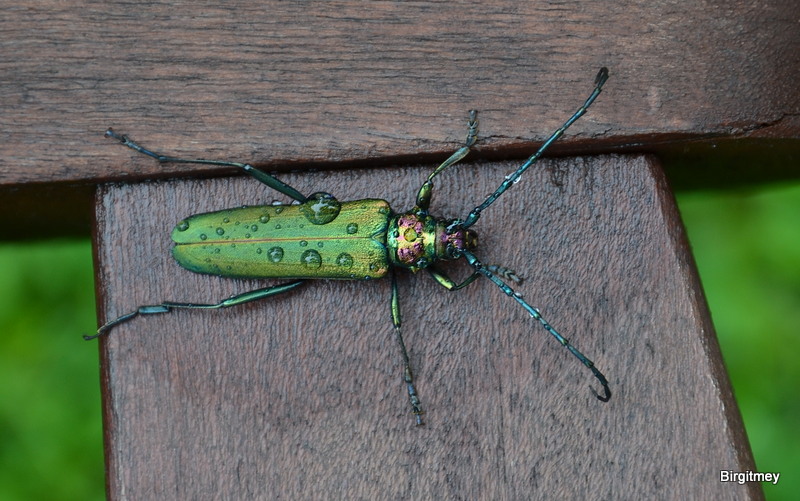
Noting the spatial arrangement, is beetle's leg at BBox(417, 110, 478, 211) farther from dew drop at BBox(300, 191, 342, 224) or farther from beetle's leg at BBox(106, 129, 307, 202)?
beetle's leg at BBox(106, 129, 307, 202)

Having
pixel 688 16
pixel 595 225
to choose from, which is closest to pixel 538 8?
pixel 688 16

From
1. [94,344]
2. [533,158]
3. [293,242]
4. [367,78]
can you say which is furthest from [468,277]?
[94,344]

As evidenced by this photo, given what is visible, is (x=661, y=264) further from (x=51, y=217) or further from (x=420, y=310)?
(x=51, y=217)

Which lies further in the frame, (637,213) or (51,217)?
(51,217)

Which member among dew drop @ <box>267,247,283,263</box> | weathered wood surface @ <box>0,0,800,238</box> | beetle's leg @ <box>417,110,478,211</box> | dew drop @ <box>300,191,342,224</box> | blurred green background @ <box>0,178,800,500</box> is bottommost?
blurred green background @ <box>0,178,800,500</box>

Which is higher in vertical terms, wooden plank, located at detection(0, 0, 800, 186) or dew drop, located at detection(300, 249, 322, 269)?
wooden plank, located at detection(0, 0, 800, 186)

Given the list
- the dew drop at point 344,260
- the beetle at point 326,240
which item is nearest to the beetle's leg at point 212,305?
the beetle at point 326,240

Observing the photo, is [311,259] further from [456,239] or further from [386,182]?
[456,239]

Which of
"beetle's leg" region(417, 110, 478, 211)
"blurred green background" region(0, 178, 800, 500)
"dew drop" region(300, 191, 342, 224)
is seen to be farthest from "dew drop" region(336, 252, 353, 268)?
"blurred green background" region(0, 178, 800, 500)
